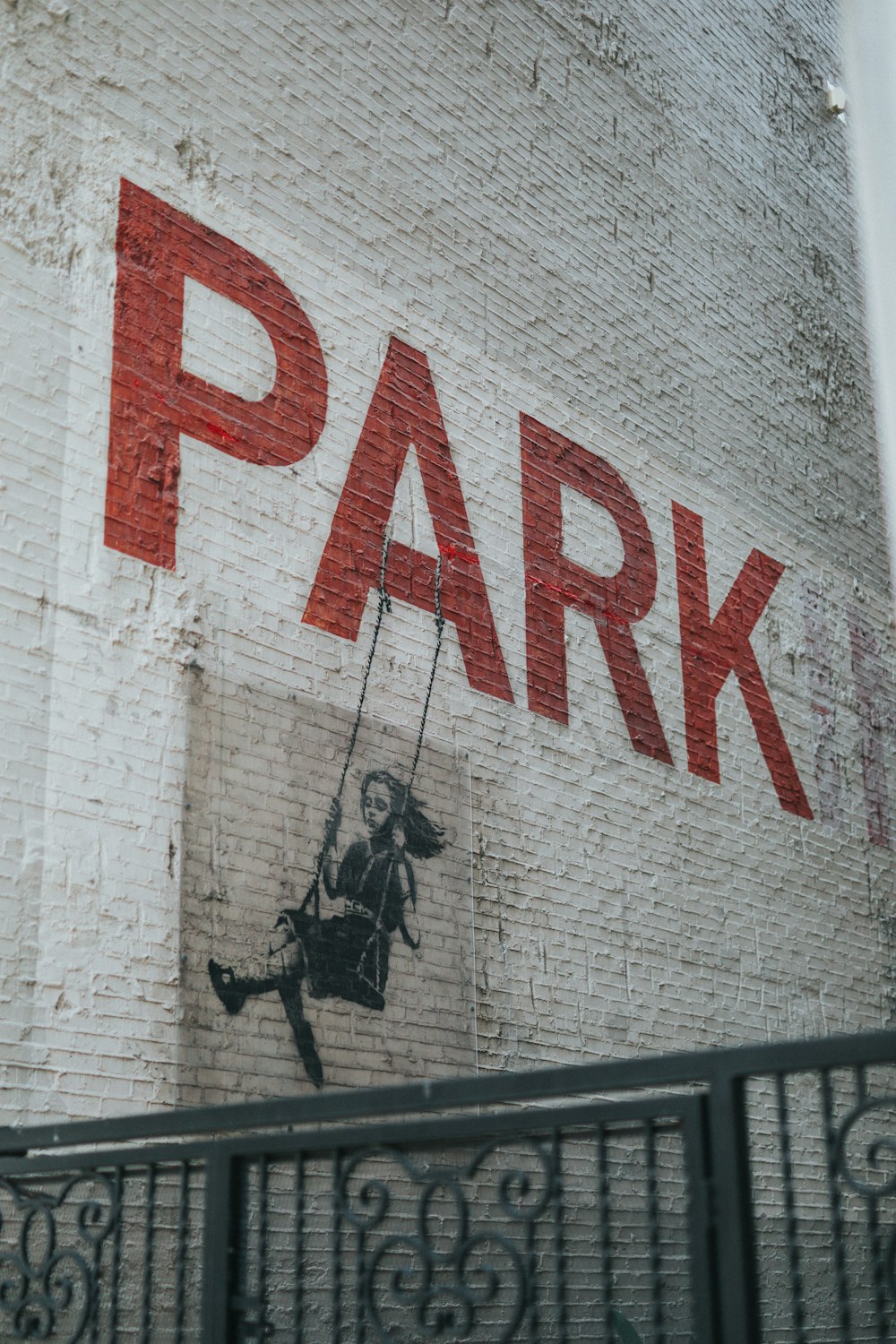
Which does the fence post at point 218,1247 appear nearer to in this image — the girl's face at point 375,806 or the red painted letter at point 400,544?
the girl's face at point 375,806

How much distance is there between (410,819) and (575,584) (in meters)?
1.68


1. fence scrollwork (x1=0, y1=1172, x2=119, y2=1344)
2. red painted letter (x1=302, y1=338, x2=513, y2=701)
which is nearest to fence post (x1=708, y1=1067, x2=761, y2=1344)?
fence scrollwork (x1=0, y1=1172, x2=119, y2=1344)

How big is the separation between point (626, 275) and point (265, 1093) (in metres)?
4.76

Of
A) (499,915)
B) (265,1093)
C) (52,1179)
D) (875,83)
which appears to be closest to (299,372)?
(499,915)

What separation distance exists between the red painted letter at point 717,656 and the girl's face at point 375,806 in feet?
7.14

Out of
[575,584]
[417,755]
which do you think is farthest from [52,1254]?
[575,584]

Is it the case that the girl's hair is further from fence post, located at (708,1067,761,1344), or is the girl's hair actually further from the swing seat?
fence post, located at (708,1067,761,1344)

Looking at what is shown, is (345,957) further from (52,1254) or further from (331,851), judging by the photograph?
(52,1254)

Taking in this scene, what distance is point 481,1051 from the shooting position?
578cm

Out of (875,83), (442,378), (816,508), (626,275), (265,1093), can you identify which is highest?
(626,275)

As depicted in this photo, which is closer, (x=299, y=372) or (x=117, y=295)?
(x=117, y=295)

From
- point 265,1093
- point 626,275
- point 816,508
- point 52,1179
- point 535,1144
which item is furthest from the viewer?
point 816,508

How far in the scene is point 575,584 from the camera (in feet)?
22.8

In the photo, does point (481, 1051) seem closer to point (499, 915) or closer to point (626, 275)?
point (499, 915)
